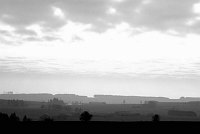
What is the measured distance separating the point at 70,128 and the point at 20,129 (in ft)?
13.6

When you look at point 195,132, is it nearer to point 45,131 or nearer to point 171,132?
point 171,132

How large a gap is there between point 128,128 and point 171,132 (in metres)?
3.63

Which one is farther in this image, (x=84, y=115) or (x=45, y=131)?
(x=84, y=115)

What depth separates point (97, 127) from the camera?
29.4 m

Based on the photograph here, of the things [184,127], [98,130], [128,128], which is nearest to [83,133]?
[98,130]

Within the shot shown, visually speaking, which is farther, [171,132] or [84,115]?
[84,115]

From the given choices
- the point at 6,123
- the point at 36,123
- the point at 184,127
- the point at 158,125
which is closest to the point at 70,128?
the point at 36,123

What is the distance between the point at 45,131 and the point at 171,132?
10426 mm

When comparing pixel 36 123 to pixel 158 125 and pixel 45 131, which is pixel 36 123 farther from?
pixel 158 125

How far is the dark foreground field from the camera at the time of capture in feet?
93.3

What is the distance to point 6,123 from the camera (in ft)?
95.7

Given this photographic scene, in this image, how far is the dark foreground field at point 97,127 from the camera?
2844 centimetres

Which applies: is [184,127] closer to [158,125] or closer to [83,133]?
[158,125]

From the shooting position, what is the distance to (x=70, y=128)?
29016mm
